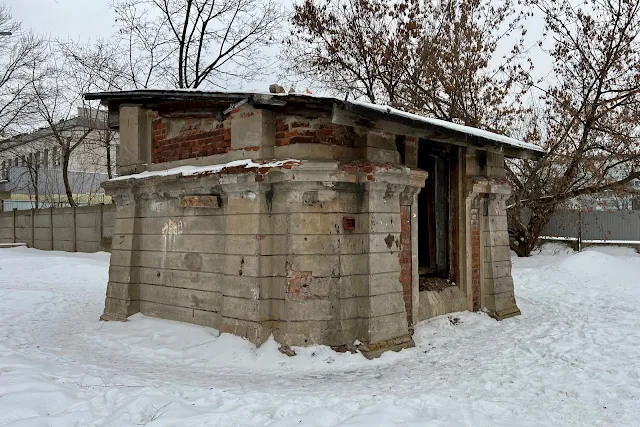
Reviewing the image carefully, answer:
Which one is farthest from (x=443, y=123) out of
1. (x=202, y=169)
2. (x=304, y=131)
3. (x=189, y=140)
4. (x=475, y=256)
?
(x=189, y=140)

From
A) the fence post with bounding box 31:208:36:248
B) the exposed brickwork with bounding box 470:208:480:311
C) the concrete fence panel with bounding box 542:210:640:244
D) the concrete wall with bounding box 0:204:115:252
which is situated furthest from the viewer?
the fence post with bounding box 31:208:36:248

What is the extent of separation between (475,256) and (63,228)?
15.4 metres

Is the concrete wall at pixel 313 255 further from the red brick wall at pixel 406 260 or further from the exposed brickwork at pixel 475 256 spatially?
the exposed brickwork at pixel 475 256

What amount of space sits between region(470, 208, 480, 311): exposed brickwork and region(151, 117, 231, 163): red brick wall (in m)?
4.30

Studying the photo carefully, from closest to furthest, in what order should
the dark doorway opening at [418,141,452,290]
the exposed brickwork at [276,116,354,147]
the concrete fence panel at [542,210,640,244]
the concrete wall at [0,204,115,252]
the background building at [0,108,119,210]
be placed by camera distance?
the exposed brickwork at [276,116,354,147], the dark doorway opening at [418,141,452,290], the concrete wall at [0,204,115,252], the concrete fence panel at [542,210,640,244], the background building at [0,108,119,210]

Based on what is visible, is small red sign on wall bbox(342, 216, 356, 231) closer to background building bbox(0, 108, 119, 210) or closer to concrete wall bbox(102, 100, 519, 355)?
concrete wall bbox(102, 100, 519, 355)

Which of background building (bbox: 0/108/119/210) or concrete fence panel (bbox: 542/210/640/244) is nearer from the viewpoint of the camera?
concrete fence panel (bbox: 542/210/640/244)

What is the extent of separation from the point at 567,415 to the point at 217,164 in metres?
4.72

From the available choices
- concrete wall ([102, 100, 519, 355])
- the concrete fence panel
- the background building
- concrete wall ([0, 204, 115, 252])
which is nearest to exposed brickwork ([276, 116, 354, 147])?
concrete wall ([102, 100, 519, 355])

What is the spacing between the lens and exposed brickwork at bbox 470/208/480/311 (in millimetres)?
8000

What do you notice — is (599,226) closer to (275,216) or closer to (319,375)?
(275,216)

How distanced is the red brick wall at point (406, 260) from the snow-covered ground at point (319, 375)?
0.50 meters

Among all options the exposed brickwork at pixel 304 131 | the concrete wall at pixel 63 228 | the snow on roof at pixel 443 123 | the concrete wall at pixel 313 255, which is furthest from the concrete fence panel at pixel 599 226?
the concrete wall at pixel 63 228

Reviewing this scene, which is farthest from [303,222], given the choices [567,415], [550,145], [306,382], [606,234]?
[606,234]
